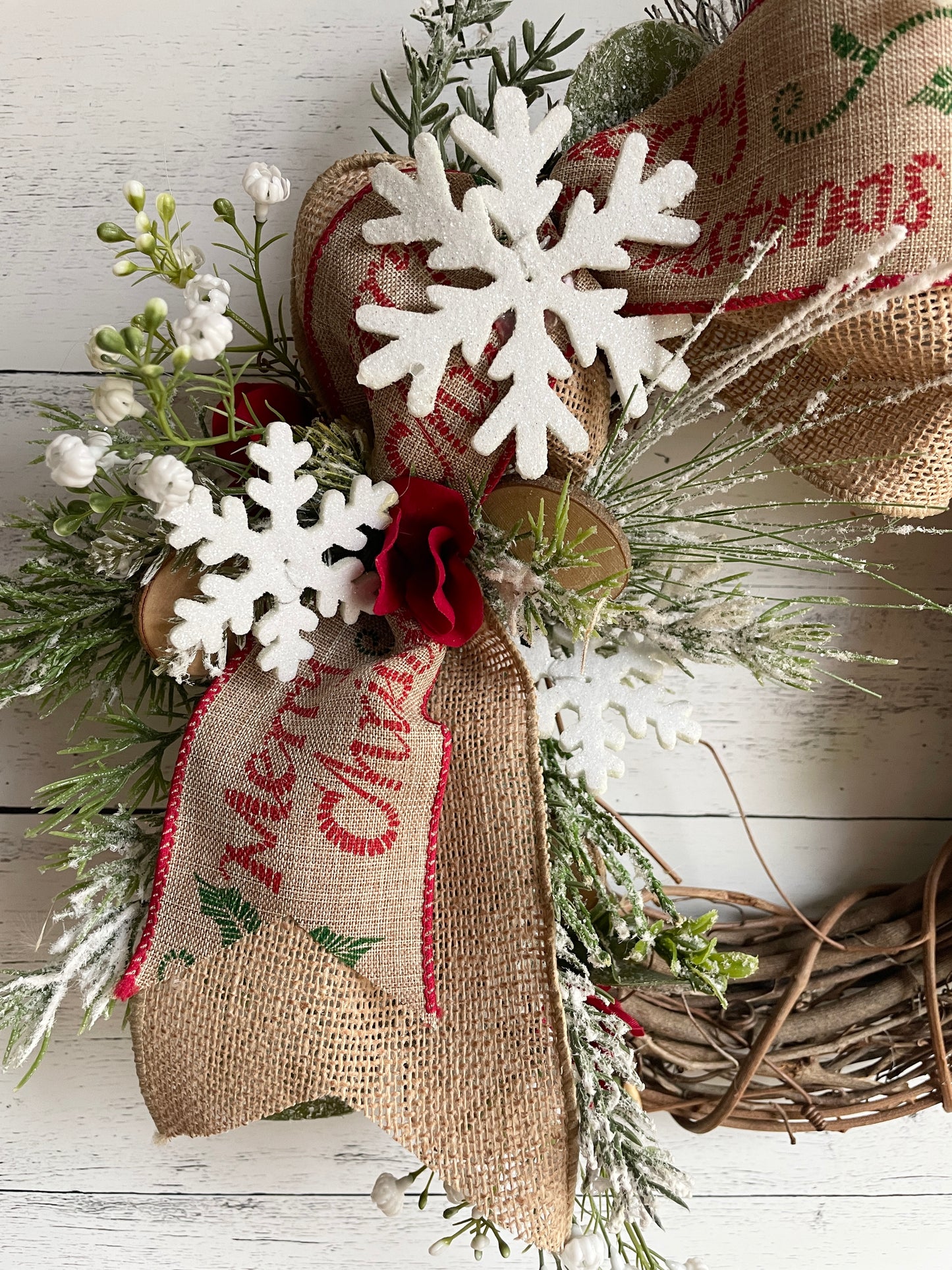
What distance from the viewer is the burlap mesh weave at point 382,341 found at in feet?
2.00

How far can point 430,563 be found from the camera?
603 millimetres

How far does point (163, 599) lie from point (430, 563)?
18cm

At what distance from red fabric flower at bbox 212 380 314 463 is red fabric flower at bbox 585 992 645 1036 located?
50 cm

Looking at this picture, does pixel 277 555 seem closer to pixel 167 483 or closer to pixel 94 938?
pixel 167 483

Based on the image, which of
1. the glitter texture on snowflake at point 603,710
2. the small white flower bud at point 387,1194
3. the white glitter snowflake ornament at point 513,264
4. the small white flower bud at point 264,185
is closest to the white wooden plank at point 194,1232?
the small white flower bud at point 387,1194

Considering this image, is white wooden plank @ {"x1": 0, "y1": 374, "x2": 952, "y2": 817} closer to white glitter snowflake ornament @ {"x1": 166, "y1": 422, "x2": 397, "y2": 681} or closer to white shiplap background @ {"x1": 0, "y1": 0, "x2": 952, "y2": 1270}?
white shiplap background @ {"x1": 0, "y1": 0, "x2": 952, "y2": 1270}

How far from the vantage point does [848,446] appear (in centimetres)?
69

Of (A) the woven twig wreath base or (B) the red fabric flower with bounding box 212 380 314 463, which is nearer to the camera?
(B) the red fabric flower with bounding box 212 380 314 463

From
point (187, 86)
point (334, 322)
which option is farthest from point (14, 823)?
point (187, 86)

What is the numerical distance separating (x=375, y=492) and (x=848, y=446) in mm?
360

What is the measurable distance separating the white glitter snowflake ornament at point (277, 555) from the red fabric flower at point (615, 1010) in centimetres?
35

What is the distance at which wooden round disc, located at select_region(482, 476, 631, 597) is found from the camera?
0.59 metres

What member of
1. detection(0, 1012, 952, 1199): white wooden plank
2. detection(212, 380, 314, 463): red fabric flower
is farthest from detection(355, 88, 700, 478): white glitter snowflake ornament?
detection(0, 1012, 952, 1199): white wooden plank

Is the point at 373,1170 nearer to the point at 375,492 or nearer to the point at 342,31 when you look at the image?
→ the point at 375,492
